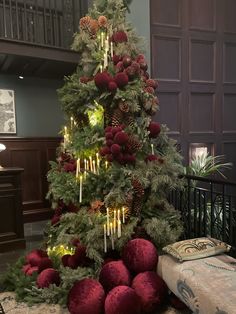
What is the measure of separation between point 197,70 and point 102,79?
7.43 ft

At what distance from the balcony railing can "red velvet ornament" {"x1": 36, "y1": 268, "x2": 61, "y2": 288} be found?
3176 mm

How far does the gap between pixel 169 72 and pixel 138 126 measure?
1886 mm

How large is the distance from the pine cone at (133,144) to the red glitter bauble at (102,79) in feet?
1.48

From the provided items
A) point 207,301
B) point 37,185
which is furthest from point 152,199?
point 37,185

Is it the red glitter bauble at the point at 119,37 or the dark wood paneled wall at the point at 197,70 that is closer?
the red glitter bauble at the point at 119,37

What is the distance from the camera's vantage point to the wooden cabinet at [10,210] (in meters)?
3.71

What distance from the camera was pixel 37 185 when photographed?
17.3 feet

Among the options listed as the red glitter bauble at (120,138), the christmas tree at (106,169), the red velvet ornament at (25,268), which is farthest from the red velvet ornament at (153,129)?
the red velvet ornament at (25,268)

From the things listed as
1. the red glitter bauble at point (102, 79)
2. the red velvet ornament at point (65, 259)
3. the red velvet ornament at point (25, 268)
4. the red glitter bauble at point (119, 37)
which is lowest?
the red velvet ornament at point (25, 268)

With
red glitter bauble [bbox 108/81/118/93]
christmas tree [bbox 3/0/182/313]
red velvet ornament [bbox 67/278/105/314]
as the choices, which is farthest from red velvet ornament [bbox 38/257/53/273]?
red glitter bauble [bbox 108/81/118/93]

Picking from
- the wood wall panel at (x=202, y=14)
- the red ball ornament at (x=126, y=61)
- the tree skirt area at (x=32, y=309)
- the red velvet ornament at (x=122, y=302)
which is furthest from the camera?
the wood wall panel at (x=202, y=14)

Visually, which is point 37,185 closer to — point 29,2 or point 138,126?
point 29,2

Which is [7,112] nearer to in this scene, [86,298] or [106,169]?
[106,169]

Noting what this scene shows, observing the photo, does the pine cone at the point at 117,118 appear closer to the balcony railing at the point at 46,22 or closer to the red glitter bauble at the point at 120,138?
the red glitter bauble at the point at 120,138
